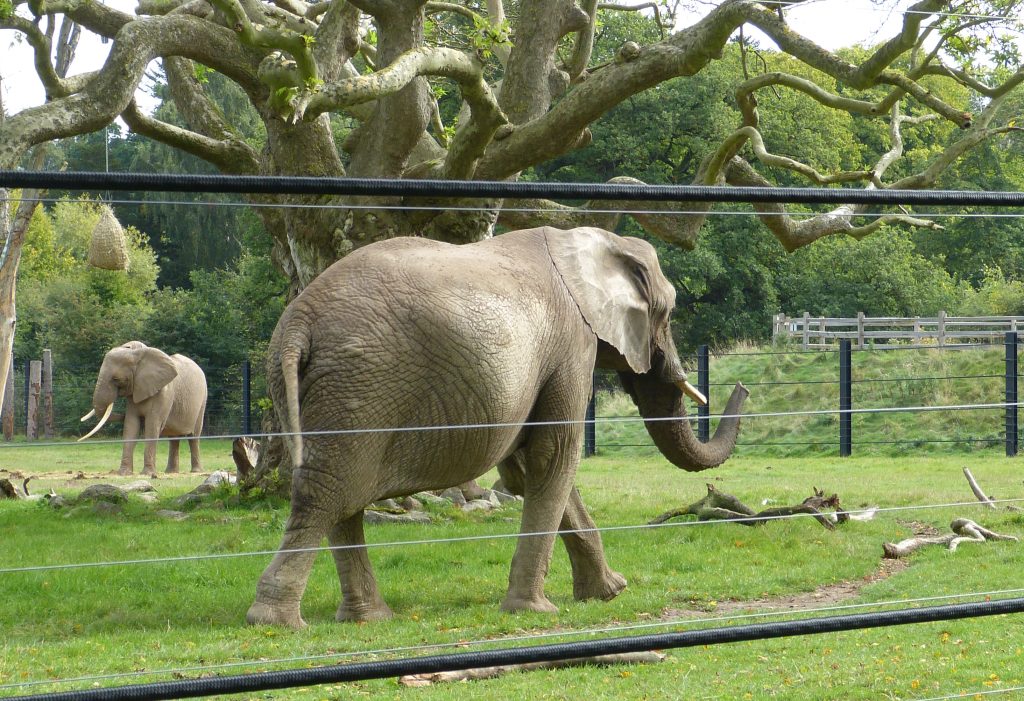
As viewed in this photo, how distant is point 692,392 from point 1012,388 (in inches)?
406

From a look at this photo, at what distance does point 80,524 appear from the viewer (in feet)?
33.5

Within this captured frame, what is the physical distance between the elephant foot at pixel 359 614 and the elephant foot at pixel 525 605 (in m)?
0.70

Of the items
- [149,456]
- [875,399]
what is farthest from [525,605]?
[875,399]

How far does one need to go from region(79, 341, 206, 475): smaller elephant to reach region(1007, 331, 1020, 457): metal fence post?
37.1ft

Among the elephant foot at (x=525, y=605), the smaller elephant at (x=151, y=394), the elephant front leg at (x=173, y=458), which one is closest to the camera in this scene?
the elephant foot at (x=525, y=605)

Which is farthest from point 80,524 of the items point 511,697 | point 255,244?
Result: point 255,244

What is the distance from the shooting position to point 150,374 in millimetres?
17359

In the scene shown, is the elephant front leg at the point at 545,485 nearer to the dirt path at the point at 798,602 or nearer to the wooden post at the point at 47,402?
the dirt path at the point at 798,602

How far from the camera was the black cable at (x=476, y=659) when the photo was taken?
2029 millimetres

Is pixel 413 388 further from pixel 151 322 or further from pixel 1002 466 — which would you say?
pixel 151 322

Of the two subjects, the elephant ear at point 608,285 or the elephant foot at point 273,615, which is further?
the elephant ear at point 608,285

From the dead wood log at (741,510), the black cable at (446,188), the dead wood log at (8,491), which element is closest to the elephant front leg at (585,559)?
the dead wood log at (741,510)

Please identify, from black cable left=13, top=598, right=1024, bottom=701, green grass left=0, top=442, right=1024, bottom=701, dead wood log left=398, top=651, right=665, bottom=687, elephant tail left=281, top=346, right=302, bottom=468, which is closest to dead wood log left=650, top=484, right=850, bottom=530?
green grass left=0, top=442, right=1024, bottom=701

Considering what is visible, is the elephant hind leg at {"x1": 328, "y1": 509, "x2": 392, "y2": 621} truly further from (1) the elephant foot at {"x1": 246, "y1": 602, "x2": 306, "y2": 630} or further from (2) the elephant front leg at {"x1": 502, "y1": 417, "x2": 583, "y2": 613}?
(2) the elephant front leg at {"x1": 502, "y1": 417, "x2": 583, "y2": 613}
